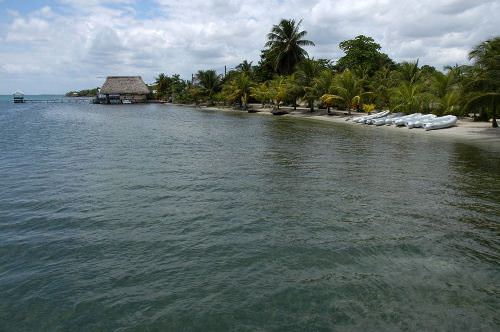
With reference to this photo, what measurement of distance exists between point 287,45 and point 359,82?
2119cm

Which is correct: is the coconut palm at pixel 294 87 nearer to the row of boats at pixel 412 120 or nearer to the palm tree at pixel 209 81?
the row of boats at pixel 412 120

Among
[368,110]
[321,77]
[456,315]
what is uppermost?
[321,77]

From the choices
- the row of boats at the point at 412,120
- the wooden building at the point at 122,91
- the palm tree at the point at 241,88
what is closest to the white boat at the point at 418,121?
the row of boats at the point at 412,120

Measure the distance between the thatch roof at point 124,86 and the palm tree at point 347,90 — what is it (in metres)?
68.7

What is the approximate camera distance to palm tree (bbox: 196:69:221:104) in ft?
264

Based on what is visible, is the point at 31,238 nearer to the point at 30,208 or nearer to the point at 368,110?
the point at 30,208

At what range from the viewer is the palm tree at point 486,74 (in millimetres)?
24469

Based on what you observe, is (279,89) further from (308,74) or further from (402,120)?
(402,120)

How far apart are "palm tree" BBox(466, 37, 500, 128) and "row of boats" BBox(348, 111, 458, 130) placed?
13.5 feet

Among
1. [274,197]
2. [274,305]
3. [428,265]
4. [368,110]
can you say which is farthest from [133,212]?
[368,110]

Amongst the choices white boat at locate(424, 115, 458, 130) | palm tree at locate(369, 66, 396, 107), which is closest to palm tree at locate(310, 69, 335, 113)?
palm tree at locate(369, 66, 396, 107)

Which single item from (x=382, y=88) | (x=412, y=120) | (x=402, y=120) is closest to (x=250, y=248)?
(x=412, y=120)

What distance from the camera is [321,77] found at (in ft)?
160

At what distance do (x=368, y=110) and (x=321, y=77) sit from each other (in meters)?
7.65
